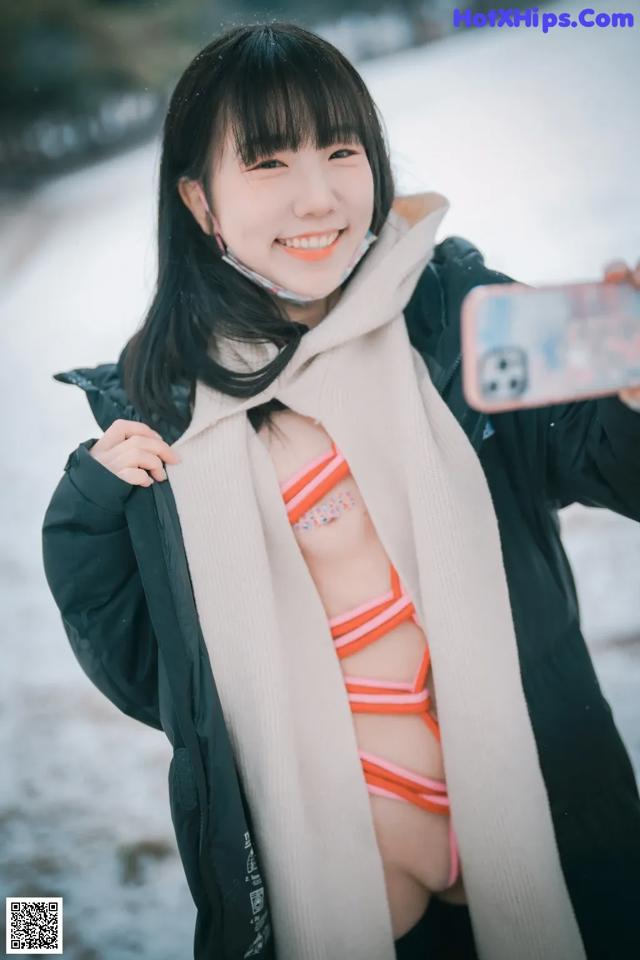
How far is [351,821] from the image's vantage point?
80 cm

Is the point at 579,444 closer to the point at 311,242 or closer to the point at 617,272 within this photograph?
the point at 617,272

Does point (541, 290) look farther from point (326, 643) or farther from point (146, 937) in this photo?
point (146, 937)

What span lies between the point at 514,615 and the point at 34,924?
0.87 metres

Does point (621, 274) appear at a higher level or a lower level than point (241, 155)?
lower

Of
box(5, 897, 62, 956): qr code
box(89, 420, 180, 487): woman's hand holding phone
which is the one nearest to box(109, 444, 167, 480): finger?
box(89, 420, 180, 487): woman's hand holding phone

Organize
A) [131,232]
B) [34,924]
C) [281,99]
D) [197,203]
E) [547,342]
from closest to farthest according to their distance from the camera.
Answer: [547,342] < [281,99] < [197,203] < [34,924] < [131,232]

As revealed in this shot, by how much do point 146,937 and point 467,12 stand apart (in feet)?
5.14

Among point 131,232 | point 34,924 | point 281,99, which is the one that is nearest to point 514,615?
point 281,99

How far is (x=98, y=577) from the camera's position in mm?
805

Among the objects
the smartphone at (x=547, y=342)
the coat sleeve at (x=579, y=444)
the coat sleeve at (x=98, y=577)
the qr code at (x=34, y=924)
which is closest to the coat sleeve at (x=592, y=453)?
the coat sleeve at (x=579, y=444)

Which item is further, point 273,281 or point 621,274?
point 273,281

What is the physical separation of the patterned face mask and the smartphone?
0.92 ft

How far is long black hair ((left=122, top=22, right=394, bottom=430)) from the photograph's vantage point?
2.49 feet

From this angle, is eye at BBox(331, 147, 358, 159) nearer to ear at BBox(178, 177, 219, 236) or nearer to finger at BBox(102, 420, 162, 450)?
ear at BBox(178, 177, 219, 236)
